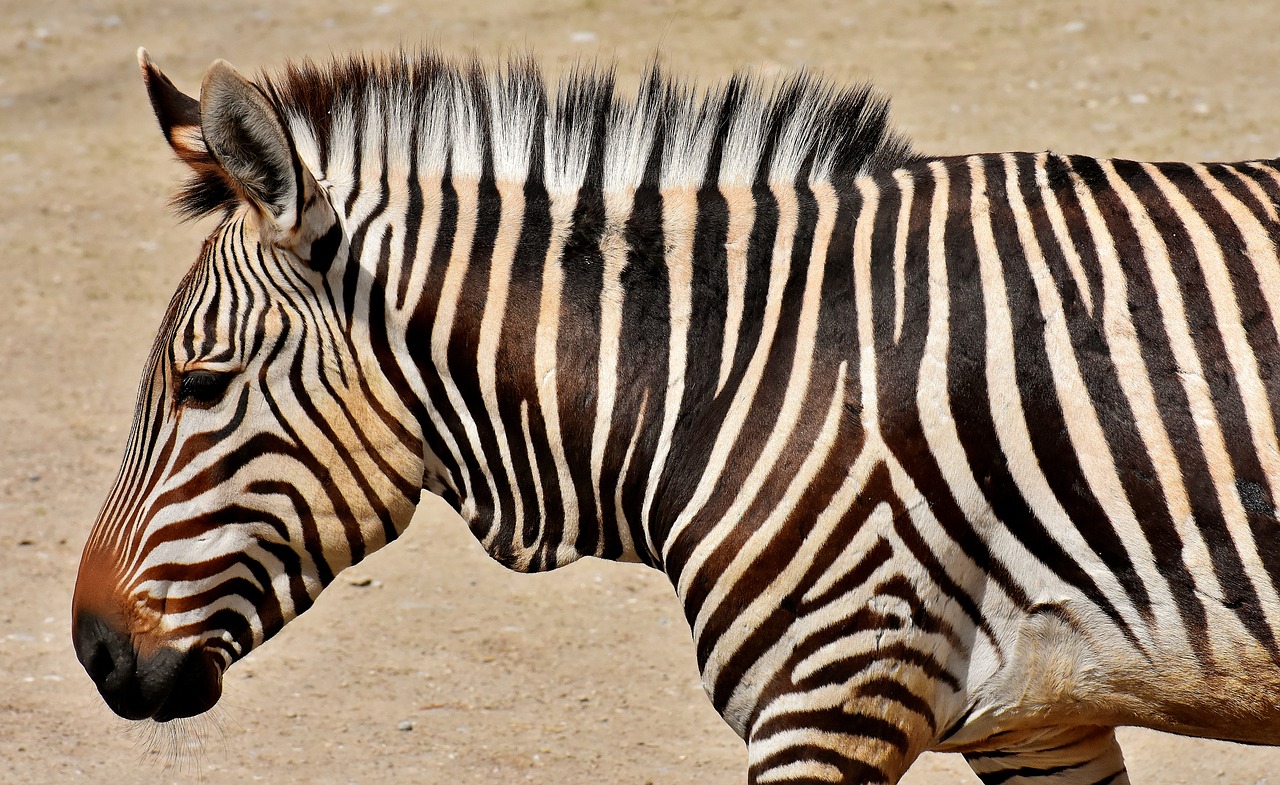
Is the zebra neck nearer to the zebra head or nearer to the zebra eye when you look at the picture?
the zebra head

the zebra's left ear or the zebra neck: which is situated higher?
the zebra's left ear

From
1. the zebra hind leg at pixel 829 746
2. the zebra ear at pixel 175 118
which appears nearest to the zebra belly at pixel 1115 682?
the zebra hind leg at pixel 829 746

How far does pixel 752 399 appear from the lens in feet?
7.86

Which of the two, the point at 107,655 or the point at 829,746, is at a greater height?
the point at 829,746

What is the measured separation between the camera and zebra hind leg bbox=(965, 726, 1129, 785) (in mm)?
2789

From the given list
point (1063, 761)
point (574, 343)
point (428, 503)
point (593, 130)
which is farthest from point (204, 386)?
point (428, 503)

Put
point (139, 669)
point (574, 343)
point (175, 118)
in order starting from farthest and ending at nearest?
point (175, 118)
point (139, 669)
point (574, 343)

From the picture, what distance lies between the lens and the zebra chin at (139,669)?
2.61 m

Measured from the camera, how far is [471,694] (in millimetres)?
4582

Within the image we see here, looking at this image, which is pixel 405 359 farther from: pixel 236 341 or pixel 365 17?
pixel 365 17

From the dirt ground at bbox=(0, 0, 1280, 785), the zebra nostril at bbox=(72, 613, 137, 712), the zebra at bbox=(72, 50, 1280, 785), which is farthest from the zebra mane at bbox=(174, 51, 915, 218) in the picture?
the zebra nostril at bbox=(72, 613, 137, 712)

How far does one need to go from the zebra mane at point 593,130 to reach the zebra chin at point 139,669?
953 mm

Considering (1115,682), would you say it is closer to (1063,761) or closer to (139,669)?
(1063,761)

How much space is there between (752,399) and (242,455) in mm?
1027
